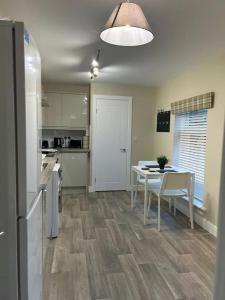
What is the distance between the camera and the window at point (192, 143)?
12.3 ft

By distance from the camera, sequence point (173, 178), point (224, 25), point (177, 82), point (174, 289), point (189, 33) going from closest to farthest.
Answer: point (174, 289), point (224, 25), point (189, 33), point (173, 178), point (177, 82)

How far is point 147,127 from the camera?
550 cm

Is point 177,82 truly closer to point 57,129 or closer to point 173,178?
point 173,178

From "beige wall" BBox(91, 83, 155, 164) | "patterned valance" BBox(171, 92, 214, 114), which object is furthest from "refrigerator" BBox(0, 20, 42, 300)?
"beige wall" BBox(91, 83, 155, 164)

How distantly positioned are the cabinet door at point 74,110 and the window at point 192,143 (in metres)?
2.08

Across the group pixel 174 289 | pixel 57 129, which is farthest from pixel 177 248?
pixel 57 129

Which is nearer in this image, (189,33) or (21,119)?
(21,119)

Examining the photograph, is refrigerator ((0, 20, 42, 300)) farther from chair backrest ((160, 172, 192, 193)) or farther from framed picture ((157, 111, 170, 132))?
framed picture ((157, 111, 170, 132))

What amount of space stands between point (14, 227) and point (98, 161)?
13.6ft

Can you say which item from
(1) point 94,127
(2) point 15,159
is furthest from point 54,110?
(2) point 15,159

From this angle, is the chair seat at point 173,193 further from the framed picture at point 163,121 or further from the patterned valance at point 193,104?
the framed picture at point 163,121

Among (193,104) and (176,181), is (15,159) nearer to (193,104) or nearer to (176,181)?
(176,181)

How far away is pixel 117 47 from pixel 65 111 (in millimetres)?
2665

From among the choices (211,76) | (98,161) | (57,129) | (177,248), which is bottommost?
(177,248)
